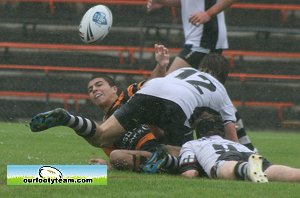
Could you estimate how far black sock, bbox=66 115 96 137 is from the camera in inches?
287

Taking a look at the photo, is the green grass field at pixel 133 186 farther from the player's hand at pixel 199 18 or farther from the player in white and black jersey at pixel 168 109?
the player's hand at pixel 199 18

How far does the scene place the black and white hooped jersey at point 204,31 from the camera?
10.2m

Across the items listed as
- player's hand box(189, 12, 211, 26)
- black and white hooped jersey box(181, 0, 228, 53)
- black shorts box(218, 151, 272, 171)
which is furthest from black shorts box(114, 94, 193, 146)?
black and white hooped jersey box(181, 0, 228, 53)

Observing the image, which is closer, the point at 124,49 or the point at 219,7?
the point at 219,7

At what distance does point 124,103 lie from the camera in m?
8.26

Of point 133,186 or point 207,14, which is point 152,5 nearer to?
point 207,14

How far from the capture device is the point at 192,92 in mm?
7727

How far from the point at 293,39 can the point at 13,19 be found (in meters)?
6.27

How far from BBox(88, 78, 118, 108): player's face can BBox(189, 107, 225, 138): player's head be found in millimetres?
888

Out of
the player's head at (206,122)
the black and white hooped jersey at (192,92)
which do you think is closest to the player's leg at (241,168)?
the player's head at (206,122)

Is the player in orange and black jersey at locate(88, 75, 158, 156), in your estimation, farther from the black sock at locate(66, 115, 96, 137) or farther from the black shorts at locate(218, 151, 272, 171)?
the black shorts at locate(218, 151, 272, 171)


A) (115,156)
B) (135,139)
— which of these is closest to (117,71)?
(135,139)

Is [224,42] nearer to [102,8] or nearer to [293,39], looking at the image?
[102,8]

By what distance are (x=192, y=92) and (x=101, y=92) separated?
3.08ft
